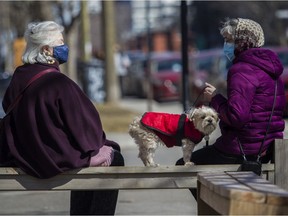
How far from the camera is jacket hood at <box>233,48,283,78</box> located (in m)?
5.65

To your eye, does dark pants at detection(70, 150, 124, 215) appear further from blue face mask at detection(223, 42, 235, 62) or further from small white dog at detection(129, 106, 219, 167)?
blue face mask at detection(223, 42, 235, 62)

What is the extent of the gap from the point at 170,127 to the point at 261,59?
80 centimetres

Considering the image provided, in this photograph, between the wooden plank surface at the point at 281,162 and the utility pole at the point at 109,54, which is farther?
the utility pole at the point at 109,54

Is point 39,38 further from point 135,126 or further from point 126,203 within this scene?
point 126,203

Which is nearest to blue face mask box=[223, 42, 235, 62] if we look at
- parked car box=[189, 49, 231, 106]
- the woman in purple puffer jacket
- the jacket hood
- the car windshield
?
the woman in purple puffer jacket

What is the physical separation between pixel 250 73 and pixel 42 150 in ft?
5.01

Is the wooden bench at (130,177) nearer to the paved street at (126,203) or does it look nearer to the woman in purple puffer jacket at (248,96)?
the woman in purple puffer jacket at (248,96)

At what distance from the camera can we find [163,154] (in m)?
14.2

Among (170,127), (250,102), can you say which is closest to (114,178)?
(170,127)

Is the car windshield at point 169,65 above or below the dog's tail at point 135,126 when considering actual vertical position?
below

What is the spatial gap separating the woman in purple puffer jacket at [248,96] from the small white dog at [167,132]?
18cm

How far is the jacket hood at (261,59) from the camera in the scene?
565 centimetres

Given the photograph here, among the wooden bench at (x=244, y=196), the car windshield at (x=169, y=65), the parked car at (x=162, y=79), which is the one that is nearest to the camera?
the wooden bench at (x=244, y=196)

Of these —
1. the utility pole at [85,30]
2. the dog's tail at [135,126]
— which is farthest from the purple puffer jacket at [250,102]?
the utility pole at [85,30]
